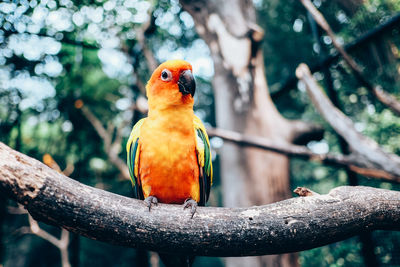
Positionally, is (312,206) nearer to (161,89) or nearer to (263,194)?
(161,89)

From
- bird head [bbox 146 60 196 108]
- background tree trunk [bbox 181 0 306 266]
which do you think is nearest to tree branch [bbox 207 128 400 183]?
background tree trunk [bbox 181 0 306 266]

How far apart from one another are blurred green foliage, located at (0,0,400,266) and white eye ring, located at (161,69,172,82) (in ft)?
4.99

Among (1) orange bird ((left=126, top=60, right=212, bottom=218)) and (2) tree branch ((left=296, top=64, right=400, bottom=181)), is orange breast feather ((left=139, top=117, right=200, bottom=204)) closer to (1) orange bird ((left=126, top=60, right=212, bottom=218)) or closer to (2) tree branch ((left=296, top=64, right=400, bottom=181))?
(1) orange bird ((left=126, top=60, right=212, bottom=218))

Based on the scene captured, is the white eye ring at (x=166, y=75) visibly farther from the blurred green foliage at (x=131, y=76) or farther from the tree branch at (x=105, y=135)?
the tree branch at (x=105, y=135)

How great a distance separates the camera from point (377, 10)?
2865mm

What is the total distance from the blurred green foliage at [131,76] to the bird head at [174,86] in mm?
1542

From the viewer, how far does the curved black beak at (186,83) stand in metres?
1.93

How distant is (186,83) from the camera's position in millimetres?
1926

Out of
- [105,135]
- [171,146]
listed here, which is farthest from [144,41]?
[171,146]

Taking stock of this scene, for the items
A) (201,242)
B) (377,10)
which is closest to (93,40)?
(201,242)

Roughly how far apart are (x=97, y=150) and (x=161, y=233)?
4287 mm

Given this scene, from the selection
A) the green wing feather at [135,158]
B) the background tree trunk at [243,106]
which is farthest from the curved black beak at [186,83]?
the background tree trunk at [243,106]

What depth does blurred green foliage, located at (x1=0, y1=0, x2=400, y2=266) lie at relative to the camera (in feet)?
9.34

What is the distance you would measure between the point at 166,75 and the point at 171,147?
58cm
